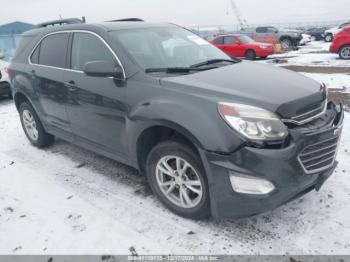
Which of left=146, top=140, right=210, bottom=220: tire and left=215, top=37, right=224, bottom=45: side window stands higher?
left=146, top=140, right=210, bottom=220: tire

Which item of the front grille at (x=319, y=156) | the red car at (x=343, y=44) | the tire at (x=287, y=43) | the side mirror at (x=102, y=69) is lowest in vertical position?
the tire at (x=287, y=43)

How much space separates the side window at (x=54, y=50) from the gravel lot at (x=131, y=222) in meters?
1.44

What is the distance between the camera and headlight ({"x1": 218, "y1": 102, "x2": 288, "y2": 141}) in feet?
7.61

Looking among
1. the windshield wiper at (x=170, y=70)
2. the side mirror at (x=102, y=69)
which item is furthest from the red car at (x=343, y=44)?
the side mirror at (x=102, y=69)

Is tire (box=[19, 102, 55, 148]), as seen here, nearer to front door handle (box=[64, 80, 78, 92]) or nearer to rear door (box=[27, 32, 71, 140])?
rear door (box=[27, 32, 71, 140])

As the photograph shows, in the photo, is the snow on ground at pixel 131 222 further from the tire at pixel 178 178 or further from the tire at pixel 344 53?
the tire at pixel 344 53

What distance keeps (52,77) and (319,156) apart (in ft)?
10.6

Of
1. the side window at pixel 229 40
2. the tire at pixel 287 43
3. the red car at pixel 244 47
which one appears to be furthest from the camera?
the tire at pixel 287 43

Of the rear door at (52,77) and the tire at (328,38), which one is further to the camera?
the tire at (328,38)

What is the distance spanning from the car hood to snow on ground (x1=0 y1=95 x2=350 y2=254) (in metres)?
1.04

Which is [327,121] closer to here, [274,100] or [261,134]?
[274,100]

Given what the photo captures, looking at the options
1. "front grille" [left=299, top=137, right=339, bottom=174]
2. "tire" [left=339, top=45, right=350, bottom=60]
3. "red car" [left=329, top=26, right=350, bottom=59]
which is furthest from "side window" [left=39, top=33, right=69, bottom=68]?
"tire" [left=339, top=45, right=350, bottom=60]

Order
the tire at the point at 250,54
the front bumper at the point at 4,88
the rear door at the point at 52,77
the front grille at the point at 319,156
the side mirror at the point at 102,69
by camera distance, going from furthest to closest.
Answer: the tire at the point at 250,54 < the front bumper at the point at 4,88 < the rear door at the point at 52,77 < the side mirror at the point at 102,69 < the front grille at the point at 319,156

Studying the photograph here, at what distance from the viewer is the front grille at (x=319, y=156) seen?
2.41m
